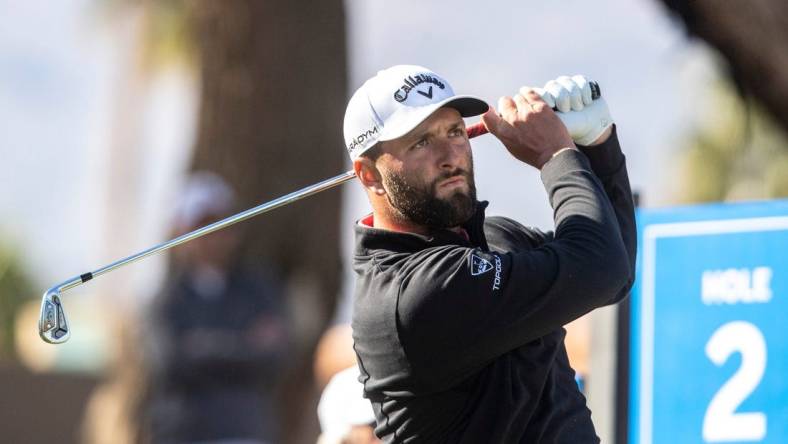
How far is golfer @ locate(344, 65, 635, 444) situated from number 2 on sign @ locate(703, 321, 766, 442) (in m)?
0.52

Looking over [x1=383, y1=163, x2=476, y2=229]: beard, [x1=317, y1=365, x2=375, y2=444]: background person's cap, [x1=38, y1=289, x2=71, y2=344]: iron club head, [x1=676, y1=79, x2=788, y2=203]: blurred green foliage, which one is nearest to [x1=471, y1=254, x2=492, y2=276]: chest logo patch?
[x1=383, y1=163, x2=476, y2=229]: beard

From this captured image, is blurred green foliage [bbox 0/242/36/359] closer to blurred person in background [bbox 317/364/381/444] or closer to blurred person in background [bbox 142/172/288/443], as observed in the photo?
blurred person in background [bbox 142/172/288/443]

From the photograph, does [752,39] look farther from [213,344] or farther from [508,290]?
[213,344]

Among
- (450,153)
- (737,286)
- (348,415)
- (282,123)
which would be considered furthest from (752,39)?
(282,123)

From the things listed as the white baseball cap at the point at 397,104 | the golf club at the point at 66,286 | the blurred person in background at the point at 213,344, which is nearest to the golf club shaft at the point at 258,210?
the golf club at the point at 66,286

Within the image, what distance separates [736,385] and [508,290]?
1.09 m

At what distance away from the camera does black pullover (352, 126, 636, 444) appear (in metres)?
3.42

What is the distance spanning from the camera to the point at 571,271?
11.1ft

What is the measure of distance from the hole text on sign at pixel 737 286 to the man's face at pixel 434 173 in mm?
974

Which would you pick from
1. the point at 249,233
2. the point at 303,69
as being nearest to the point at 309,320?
the point at 249,233

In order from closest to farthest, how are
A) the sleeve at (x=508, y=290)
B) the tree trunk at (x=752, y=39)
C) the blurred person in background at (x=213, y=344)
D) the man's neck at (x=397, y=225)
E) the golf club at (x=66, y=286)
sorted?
the sleeve at (x=508, y=290) < the man's neck at (x=397, y=225) < the tree trunk at (x=752, y=39) < the golf club at (x=66, y=286) < the blurred person in background at (x=213, y=344)

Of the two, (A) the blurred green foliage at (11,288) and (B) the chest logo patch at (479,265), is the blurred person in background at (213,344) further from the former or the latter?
(A) the blurred green foliage at (11,288)

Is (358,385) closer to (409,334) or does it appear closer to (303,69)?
(409,334)

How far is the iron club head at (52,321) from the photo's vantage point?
4.05 metres
